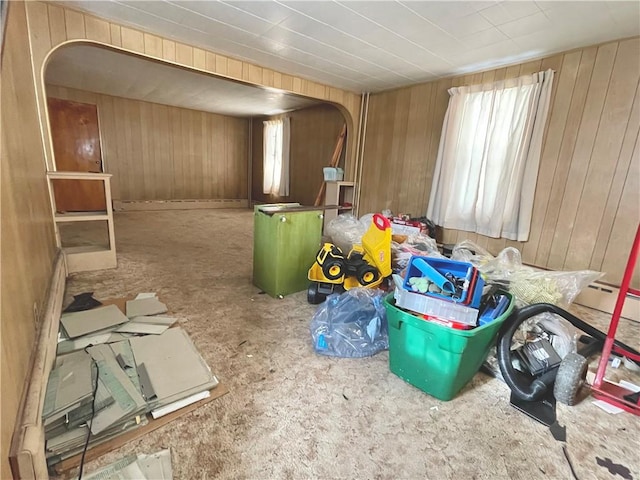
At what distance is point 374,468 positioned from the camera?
1134 mm

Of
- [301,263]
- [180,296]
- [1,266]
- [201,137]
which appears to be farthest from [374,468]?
[201,137]

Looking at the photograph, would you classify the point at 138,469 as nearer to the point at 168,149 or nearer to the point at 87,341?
the point at 87,341

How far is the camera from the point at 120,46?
278 cm

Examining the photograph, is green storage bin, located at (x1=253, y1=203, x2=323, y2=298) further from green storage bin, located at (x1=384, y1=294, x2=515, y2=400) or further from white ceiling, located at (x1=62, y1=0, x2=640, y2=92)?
white ceiling, located at (x1=62, y1=0, x2=640, y2=92)

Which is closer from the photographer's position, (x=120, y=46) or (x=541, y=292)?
(x=541, y=292)

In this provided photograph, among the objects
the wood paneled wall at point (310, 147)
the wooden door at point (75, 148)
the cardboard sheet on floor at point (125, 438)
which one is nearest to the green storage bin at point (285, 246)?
the cardboard sheet on floor at point (125, 438)

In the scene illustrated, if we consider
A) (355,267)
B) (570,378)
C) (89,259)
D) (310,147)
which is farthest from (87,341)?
(310,147)

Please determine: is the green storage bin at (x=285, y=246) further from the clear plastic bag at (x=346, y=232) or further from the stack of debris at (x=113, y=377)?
the stack of debris at (x=113, y=377)

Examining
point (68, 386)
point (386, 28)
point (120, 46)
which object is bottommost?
point (68, 386)

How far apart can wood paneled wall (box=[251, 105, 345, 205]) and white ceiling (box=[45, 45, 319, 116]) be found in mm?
315

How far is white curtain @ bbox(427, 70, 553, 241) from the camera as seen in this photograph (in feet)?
9.66

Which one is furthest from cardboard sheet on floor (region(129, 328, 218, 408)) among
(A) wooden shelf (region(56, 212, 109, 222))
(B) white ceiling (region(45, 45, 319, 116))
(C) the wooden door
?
(C) the wooden door

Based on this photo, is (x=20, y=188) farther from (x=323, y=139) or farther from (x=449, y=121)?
(x=323, y=139)

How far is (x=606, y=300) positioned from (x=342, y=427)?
2780 mm
